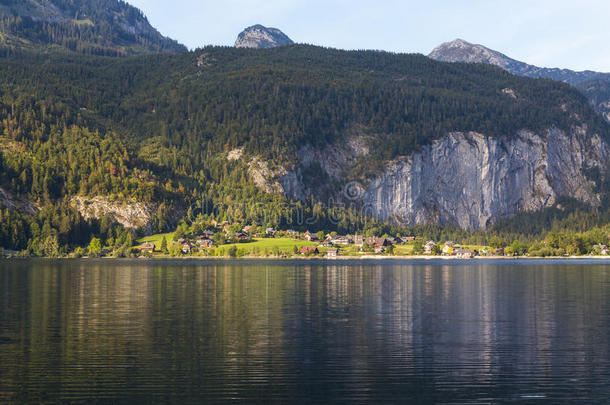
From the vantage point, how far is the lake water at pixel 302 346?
35406 mm

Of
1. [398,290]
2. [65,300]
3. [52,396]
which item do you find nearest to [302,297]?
[398,290]

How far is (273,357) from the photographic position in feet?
143

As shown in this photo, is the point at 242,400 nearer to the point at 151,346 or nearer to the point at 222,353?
the point at 222,353

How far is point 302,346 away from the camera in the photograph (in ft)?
156

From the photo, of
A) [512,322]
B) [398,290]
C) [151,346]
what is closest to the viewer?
[151,346]

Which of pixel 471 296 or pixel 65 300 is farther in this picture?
pixel 471 296

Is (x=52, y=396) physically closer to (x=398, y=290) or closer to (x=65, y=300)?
(x=65, y=300)

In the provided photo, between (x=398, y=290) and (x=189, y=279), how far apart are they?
35238mm

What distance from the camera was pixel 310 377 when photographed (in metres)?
38.2

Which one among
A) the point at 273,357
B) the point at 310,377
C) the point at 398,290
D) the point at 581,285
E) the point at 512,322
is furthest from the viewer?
the point at 581,285

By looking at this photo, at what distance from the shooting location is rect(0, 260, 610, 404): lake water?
116 feet

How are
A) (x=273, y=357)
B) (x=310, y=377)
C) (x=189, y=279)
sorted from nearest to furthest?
(x=310, y=377) < (x=273, y=357) < (x=189, y=279)

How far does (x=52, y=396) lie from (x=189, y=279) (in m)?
76.1

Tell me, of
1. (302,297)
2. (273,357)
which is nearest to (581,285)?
(302,297)
